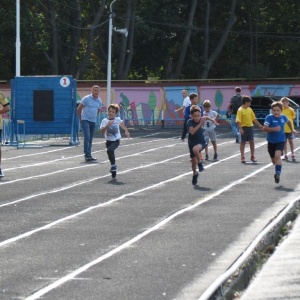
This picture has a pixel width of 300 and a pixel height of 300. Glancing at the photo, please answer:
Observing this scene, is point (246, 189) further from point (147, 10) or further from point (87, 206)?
point (147, 10)

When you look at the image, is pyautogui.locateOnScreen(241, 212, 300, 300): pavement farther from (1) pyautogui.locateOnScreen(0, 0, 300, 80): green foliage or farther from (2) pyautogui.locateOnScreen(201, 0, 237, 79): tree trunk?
(2) pyautogui.locateOnScreen(201, 0, 237, 79): tree trunk

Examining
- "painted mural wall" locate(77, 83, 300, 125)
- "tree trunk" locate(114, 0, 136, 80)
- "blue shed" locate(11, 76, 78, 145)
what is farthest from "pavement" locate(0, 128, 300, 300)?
"tree trunk" locate(114, 0, 136, 80)

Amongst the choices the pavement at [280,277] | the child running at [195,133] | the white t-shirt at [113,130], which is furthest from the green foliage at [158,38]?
the pavement at [280,277]

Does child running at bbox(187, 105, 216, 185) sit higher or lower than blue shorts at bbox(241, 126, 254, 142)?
higher

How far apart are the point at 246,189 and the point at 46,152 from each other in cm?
1287

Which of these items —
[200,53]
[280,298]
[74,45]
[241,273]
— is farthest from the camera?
[200,53]

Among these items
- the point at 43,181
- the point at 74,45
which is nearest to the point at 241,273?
the point at 43,181

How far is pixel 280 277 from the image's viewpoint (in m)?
9.45

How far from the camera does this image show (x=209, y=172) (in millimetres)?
22016

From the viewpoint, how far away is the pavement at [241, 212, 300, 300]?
8.66 meters

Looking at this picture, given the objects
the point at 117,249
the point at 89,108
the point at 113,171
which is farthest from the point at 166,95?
the point at 117,249

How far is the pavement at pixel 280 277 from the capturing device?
28.4 ft

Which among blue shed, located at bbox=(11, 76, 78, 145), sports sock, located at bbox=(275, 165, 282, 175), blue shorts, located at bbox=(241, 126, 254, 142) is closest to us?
sports sock, located at bbox=(275, 165, 282, 175)

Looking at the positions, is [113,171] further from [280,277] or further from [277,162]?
[280,277]
